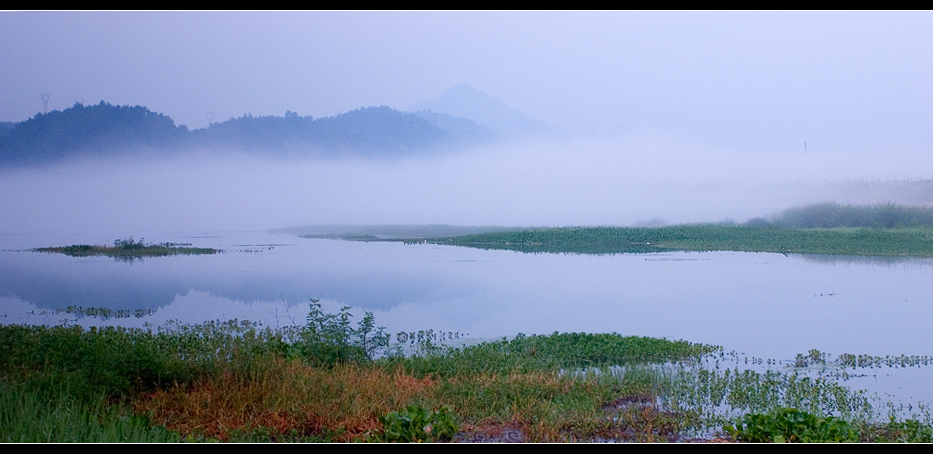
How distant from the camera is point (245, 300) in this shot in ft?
39.8

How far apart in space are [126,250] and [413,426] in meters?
17.0

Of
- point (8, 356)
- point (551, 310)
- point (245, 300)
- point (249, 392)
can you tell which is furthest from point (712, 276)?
point (8, 356)

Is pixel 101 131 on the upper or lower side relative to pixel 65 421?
upper

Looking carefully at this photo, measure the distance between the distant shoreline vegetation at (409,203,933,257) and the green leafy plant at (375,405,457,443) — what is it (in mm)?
17729

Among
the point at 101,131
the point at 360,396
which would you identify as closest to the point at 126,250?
the point at 101,131

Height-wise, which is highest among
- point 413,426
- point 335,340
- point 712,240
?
point 712,240

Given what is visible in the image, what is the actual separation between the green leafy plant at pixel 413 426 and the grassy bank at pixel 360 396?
0.01 metres

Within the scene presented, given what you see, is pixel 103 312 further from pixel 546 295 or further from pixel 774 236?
pixel 774 236

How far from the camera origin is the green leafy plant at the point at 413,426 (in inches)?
182

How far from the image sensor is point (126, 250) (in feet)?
62.3

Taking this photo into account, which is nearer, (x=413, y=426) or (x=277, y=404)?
(x=413, y=426)

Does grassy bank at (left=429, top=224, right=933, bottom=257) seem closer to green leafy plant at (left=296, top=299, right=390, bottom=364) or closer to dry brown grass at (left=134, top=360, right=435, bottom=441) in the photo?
green leafy plant at (left=296, top=299, right=390, bottom=364)

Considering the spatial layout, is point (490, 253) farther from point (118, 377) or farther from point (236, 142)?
point (118, 377)
